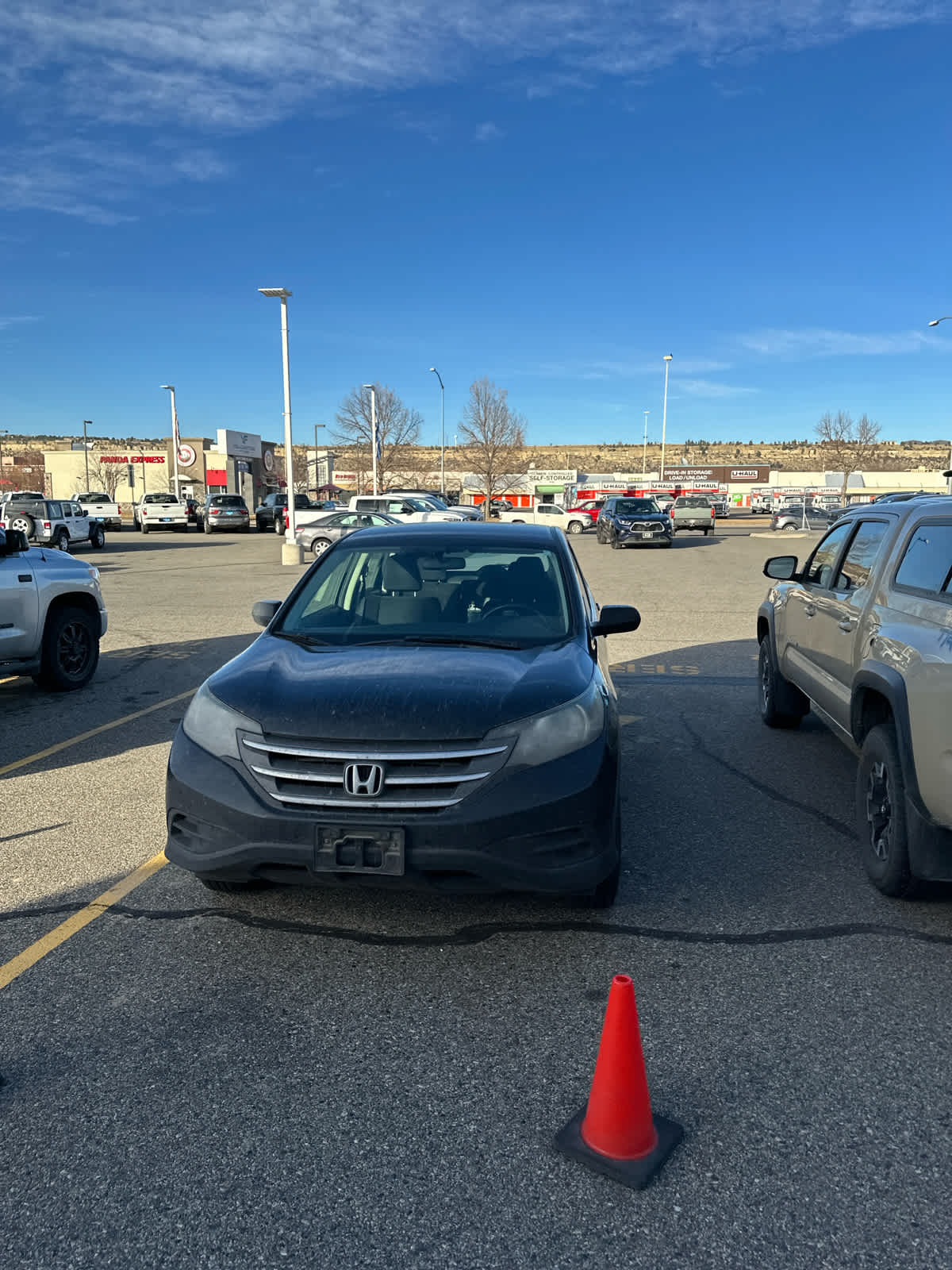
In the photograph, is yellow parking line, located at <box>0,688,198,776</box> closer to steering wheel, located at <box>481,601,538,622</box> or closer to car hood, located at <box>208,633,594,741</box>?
car hood, located at <box>208,633,594,741</box>

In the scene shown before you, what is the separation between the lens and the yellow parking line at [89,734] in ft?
20.7

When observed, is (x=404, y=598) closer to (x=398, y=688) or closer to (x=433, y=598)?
(x=433, y=598)

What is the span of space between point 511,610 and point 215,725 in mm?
1637

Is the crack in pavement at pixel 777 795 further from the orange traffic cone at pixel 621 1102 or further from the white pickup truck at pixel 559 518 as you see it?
the white pickup truck at pixel 559 518

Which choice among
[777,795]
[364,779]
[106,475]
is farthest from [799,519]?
[106,475]

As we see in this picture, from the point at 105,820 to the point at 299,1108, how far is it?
295cm

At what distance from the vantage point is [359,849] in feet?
10.7

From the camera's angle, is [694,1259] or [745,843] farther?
[745,843]

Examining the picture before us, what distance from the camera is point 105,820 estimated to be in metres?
5.20

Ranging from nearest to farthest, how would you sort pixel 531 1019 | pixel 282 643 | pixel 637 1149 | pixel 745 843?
pixel 637 1149
pixel 531 1019
pixel 282 643
pixel 745 843

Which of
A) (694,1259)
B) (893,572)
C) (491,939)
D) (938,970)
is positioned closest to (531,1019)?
(491,939)

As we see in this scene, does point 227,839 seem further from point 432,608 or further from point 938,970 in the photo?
point 938,970

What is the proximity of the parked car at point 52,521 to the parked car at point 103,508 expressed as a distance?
12004 mm

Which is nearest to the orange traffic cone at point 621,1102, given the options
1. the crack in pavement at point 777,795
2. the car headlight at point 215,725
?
the car headlight at point 215,725
